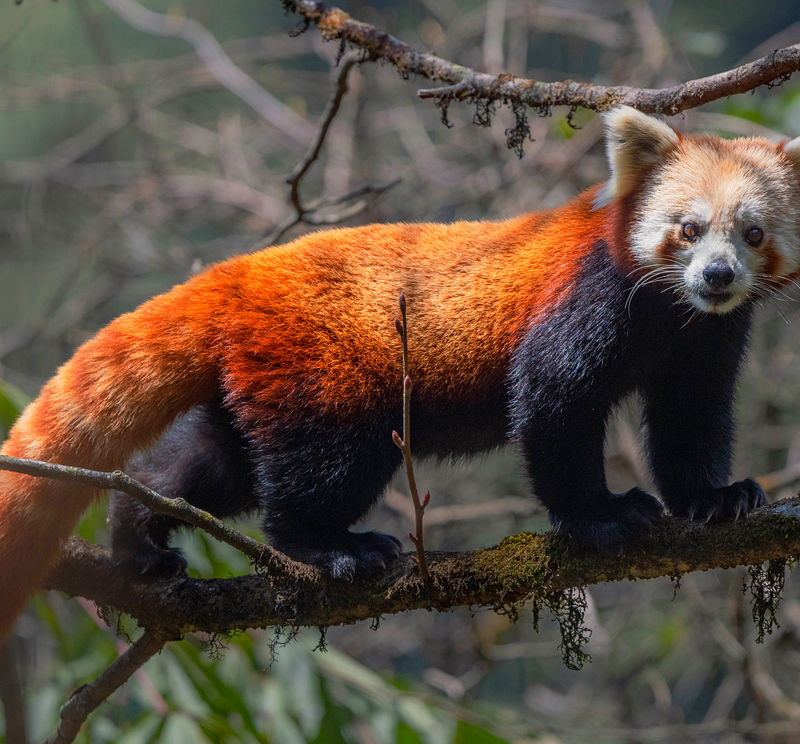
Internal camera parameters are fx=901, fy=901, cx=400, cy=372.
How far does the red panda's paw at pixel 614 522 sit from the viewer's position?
2553mm

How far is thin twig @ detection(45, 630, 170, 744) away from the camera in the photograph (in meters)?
2.62

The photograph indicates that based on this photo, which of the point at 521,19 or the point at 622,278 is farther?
the point at 521,19

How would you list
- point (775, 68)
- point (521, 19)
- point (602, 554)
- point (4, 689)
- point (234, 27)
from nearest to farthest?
point (4, 689) < point (775, 68) < point (602, 554) < point (521, 19) < point (234, 27)

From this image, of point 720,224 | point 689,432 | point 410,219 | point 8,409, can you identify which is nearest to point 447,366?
point 689,432

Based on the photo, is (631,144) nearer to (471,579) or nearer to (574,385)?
(574,385)

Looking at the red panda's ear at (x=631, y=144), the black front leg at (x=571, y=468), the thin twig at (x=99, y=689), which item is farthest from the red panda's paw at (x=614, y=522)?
the thin twig at (x=99, y=689)

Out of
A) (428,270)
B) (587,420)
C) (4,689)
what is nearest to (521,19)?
(428,270)

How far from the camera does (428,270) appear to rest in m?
3.07

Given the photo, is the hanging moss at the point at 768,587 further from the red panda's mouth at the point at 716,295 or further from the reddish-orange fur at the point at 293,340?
the reddish-orange fur at the point at 293,340

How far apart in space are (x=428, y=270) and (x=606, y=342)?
26.0 inches

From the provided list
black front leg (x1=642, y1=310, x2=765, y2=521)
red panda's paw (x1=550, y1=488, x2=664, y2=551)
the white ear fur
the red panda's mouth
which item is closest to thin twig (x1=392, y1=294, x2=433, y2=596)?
red panda's paw (x1=550, y1=488, x2=664, y2=551)

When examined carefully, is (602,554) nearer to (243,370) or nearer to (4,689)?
(243,370)

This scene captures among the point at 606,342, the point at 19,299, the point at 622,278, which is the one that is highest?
the point at 622,278

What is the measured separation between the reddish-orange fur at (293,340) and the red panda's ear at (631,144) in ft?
0.36
